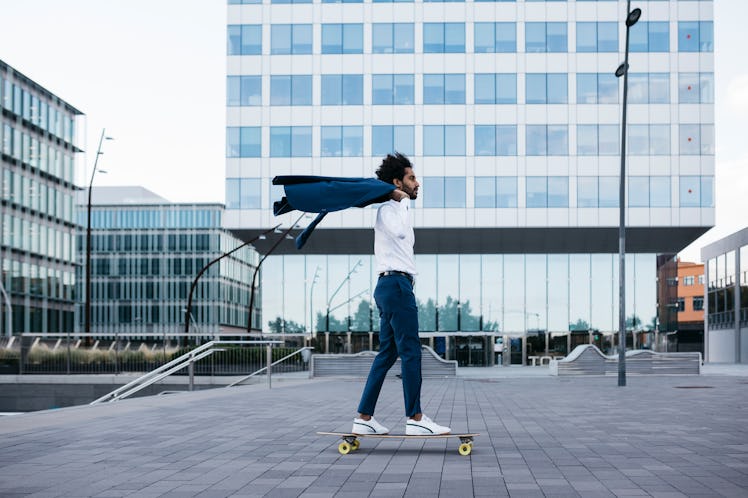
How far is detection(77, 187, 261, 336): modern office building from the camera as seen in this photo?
102 m

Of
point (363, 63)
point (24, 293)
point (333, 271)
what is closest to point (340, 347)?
point (333, 271)

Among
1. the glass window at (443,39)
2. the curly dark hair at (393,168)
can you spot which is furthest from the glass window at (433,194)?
the curly dark hair at (393,168)

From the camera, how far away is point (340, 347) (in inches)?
1983

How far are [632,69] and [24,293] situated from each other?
1809 inches

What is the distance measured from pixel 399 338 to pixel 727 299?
52652mm

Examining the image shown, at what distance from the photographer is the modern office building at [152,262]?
10212cm

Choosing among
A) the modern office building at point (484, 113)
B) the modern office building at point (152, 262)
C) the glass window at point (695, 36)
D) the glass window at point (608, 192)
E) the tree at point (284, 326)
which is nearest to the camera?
the glass window at point (608, 192)

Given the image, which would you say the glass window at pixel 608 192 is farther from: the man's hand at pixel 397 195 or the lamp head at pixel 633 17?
the man's hand at pixel 397 195

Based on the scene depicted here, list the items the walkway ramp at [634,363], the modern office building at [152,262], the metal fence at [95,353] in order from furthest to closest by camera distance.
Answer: the modern office building at [152,262], the walkway ramp at [634,363], the metal fence at [95,353]

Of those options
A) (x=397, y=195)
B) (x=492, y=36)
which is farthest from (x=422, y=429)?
(x=492, y=36)

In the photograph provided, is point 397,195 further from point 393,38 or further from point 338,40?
point 393,38

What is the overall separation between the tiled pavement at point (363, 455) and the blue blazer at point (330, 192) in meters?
1.91

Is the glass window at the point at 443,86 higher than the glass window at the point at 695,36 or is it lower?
lower

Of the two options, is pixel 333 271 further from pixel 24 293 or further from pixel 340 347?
pixel 24 293
